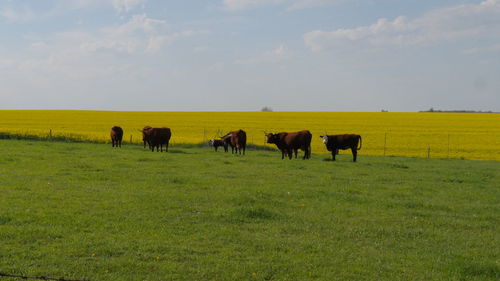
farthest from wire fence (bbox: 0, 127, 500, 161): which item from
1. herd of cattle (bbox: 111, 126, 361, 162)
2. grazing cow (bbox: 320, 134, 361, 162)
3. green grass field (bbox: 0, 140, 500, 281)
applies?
green grass field (bbox: 0, 140, 500, 281)

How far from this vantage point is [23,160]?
64.6ft

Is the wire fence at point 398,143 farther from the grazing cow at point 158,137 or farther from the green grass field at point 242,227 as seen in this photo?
the green grass field at point 242,227

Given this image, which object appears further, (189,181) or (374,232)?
(189,181)

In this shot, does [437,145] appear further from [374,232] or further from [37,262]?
[37,262]

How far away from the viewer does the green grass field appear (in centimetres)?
692

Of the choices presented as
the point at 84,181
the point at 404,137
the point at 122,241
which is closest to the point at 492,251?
the point at 122,241

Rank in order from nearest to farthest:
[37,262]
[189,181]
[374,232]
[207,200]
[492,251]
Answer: [37,262]
[492,251]
[374,232]
[207,200]
[189,181]

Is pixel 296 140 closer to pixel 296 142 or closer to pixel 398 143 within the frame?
pixel 296 142

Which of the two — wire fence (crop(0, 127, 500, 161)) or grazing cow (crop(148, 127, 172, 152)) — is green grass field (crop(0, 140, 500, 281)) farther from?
wire fence (crop(0, 127, 500, 161))

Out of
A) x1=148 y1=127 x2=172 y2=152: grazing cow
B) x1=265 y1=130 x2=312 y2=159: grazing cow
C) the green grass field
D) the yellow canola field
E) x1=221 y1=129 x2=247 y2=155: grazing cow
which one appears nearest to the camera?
the green grass field

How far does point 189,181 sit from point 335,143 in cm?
1236

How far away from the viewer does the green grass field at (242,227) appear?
6.92 meters

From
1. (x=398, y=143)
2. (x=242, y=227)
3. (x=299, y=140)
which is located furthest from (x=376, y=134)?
(x=242, y=227)

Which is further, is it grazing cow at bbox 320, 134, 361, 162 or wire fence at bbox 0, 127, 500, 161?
wire fence at bbox 0, 127, 500, 161
